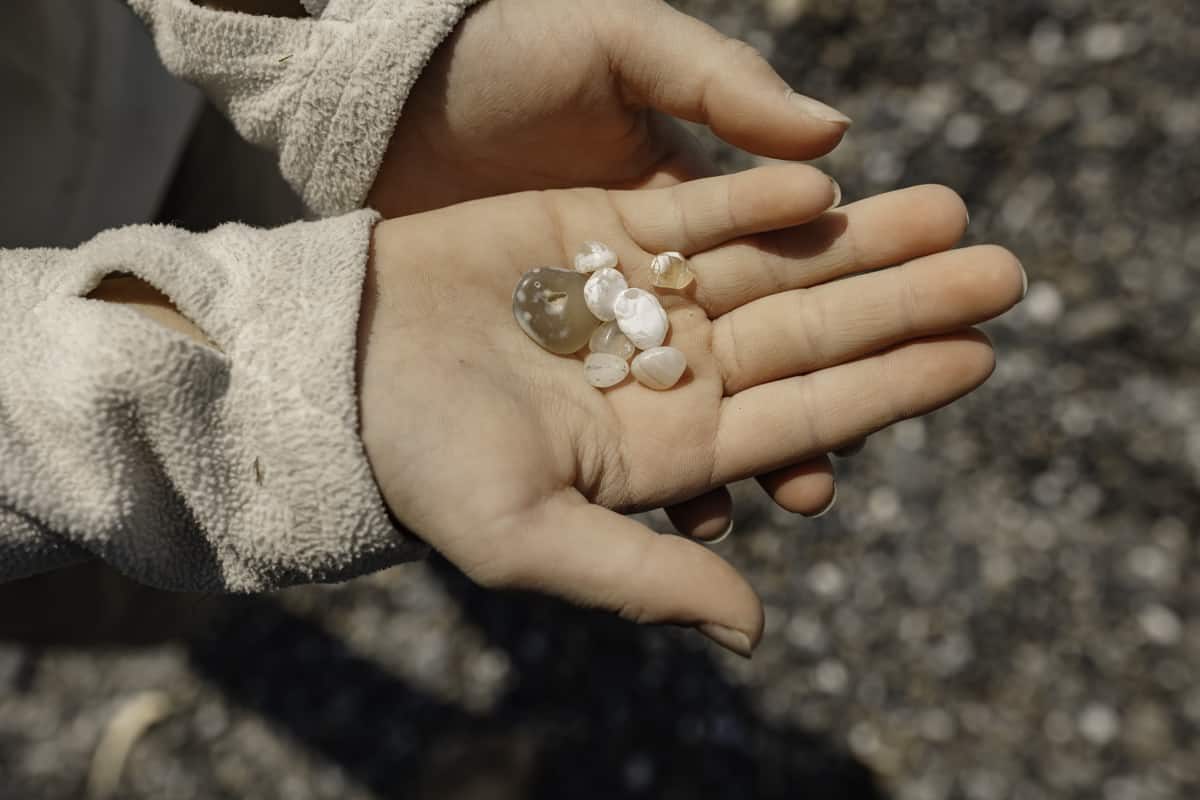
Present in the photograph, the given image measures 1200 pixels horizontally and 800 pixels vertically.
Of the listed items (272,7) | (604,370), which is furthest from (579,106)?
(272,7)

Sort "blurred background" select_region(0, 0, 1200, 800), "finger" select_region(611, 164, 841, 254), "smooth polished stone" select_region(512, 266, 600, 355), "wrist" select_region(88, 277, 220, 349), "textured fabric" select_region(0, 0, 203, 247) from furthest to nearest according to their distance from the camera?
"blurred background" select_region(0, 0, 1200, 800) → "textured fabric" select_region(0, 0, 203, 247) → "smooth polished stone" select_region(512, 266, 600, 355) → "finger" select_region(611, 164, 841, 254) → "wrist" select_region(88, 277, 220, 349)

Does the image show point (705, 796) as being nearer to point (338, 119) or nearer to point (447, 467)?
point (447, 467)

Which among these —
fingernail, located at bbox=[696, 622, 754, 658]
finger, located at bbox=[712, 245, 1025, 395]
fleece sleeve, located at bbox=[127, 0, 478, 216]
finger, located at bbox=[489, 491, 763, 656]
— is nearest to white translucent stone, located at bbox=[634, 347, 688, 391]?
finger, located at bbox=[712, 245, 1025, 395]

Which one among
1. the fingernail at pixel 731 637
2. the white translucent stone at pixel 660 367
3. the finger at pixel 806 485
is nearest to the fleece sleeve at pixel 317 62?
the white translucent stone at pixel 660 367

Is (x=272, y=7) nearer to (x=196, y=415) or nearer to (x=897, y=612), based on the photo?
(x=196, y=415)

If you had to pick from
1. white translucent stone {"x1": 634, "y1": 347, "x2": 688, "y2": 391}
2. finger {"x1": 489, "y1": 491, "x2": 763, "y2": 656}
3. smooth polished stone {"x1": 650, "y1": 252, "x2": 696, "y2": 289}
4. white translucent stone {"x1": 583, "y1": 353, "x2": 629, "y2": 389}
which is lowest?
finger {"x1": 489, "y1": 491, "x2": 763, "y2": 656}

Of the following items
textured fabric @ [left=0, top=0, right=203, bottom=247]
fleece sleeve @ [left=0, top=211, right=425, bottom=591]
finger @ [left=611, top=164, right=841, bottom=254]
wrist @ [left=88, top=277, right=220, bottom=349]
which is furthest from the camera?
textured fabric @ [left=0, top=0, right=203, bottom=247]

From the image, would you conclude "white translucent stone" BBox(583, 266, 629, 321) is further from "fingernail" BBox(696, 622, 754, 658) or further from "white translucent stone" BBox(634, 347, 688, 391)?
"fingernail" BBox(696, 622, 754, 658)

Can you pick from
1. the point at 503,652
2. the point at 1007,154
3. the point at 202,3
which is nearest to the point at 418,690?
the point at 503,652
